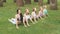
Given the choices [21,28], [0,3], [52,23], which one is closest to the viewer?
[21,28]

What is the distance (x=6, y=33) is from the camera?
12008mm

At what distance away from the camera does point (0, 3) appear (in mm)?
22469

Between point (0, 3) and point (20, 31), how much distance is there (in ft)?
35.5

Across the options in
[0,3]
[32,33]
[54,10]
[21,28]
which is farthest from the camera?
[0,3]

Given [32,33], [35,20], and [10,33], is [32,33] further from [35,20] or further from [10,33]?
[35,20]

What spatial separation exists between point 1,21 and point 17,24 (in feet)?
7.23

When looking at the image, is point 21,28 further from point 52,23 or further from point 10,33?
point 52,23

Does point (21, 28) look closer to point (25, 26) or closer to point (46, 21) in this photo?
point (25, 26)

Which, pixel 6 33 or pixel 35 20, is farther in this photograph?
pixel 35 20

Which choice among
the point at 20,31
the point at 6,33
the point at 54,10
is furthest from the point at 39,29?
the point at 54,10

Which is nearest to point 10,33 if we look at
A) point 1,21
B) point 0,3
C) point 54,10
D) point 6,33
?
point 6,33

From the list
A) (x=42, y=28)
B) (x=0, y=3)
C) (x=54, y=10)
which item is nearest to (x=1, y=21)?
(x=42, y=28)

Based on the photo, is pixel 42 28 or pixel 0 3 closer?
pixel 42 28

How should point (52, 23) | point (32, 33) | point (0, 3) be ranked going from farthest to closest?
1. point (0, 3)
2. point (52, 23)
3. point (32, 33)
